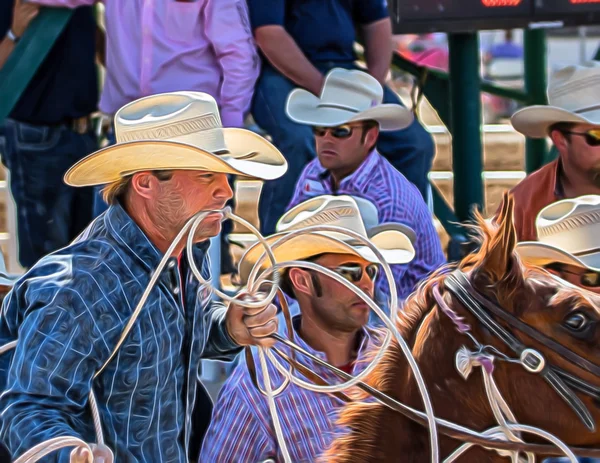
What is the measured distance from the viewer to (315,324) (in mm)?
3699

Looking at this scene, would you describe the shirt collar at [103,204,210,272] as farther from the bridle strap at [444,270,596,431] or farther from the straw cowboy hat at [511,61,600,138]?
the straw cowboy hat at [511,61,600,138]

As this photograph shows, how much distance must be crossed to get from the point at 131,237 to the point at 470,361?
2.60ft

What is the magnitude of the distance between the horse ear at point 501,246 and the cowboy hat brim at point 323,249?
452mm

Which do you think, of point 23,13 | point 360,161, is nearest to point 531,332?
point 360,161

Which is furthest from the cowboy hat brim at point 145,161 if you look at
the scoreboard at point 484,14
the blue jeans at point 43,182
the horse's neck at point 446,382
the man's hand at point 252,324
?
the scoreboard at point 484,14

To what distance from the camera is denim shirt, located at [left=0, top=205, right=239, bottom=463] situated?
264 cm

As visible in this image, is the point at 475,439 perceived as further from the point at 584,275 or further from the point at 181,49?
the point at 181,49

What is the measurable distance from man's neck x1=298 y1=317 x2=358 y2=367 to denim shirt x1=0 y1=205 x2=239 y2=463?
2.17ft

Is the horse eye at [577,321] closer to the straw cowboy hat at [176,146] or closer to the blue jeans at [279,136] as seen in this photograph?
the straw cowboy hat at [176,146]

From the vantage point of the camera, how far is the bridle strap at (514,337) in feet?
9.51

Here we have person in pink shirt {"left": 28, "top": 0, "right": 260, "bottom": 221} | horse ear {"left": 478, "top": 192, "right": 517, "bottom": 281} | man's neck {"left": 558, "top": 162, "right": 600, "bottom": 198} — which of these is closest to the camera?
horse ear {"left": 478, "top": 192, "right": 517, "bottom": 281}

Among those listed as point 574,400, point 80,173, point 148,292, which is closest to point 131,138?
point 80,173

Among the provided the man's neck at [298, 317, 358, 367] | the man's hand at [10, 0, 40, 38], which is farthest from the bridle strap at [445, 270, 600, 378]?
the man's hand at [10, 0, 40, 38]

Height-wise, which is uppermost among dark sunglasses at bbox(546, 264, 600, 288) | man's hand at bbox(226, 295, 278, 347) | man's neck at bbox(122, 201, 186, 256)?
man's neck at bbox(122, 201, 186, 256)
